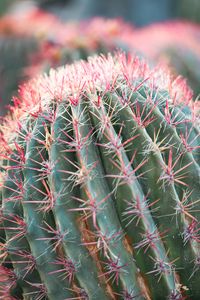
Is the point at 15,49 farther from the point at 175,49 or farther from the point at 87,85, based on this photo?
the point at 87,85

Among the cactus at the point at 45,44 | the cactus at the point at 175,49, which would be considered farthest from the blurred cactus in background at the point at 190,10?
the cactus at the point at 45,44

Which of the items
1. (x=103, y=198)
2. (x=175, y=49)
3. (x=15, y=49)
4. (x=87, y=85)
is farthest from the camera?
(x=15, y=49)

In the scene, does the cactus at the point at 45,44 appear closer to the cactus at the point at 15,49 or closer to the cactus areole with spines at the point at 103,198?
the cactus at the point at 15,49

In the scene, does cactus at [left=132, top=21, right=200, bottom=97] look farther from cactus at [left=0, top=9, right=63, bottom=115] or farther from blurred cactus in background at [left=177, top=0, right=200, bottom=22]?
blurred cactus in background at [left=177, top=0, right=200, bottom=22]

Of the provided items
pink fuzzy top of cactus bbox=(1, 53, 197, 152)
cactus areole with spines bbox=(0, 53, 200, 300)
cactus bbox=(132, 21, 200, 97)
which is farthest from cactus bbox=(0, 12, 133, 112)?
cactus areole with spines bbox=(0, 53, 200, 300)

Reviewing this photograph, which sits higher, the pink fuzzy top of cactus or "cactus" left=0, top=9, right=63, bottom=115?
"cactus" left=0, top=9, right=63, bottom=115

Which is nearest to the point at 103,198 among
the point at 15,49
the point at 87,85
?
the point at 87,85

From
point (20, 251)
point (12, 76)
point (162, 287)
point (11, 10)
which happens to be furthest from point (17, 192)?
point (11, 10)
